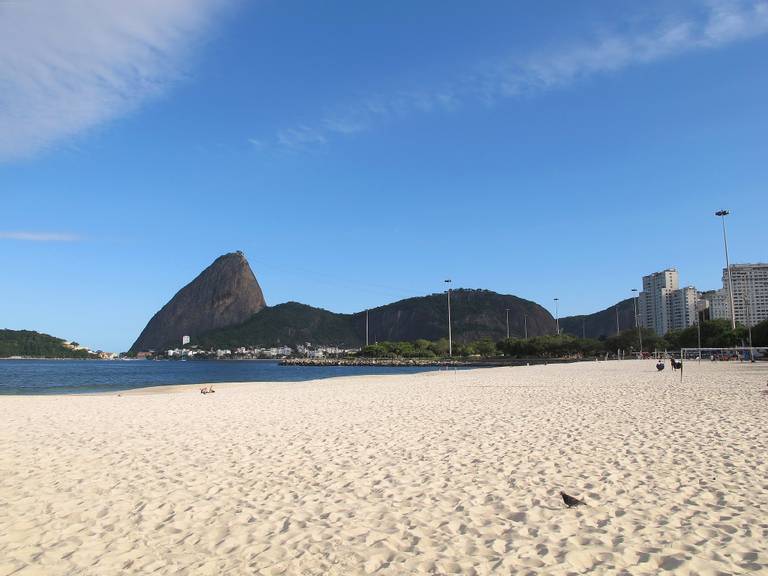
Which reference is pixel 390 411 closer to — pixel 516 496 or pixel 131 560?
pixel 516 496

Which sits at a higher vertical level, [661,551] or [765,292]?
[765,292]

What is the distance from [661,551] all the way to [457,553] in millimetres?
1616

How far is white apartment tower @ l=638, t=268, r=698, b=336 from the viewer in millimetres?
150250

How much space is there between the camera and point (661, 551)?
175 inches

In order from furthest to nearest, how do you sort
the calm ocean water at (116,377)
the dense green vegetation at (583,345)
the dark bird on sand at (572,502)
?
the dense green vegetation at (583,345)
the calm ocean water at (116,377)
the dark bird on sand at (572,502)

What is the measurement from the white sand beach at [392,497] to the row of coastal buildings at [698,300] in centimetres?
11812

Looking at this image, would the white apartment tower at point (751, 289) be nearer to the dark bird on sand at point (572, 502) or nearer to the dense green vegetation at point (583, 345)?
the dense green vegetation at point (583, 345)

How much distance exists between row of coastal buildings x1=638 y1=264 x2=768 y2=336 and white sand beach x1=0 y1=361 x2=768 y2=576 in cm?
11812

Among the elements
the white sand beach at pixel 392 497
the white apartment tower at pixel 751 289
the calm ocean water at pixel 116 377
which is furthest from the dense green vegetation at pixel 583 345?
the white sand beach at pixel 392 497

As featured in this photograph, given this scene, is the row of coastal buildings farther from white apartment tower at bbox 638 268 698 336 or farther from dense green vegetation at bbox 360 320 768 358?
dense green vegetation at bbox 360 320 768 358

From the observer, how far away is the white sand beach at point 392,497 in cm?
447

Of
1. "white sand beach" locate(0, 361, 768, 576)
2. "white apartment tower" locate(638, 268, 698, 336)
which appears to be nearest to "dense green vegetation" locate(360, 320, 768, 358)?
"white apartment tower" locate(638, 268, 698, 336)

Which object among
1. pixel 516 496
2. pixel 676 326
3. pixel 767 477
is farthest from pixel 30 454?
pixel 676 326

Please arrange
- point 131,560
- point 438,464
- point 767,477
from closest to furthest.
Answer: point 131,560, point 767,477, point 438,464
